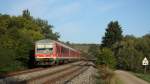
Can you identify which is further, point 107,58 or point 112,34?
point 112,34

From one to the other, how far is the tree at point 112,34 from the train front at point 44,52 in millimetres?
59034

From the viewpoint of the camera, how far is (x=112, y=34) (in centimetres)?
10731

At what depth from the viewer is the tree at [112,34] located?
10744cm

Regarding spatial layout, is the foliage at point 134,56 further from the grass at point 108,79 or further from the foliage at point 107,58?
the grass at point 108,79

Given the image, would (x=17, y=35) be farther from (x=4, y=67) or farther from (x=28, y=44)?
(x=4, y=67)

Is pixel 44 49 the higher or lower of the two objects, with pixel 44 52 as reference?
higher

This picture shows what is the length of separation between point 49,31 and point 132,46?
6705 centimetres

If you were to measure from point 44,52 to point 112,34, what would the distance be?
60888mm

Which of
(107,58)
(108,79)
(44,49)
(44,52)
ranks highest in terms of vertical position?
(44,49)

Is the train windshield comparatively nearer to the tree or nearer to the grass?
the grass

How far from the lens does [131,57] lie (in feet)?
191

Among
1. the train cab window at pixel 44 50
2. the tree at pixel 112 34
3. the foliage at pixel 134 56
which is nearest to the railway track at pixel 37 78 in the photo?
the train cab window at pixel 44 50

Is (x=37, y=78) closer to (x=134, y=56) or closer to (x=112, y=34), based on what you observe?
(x=134, y=56)

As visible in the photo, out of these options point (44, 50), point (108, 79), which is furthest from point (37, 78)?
point (44, 50)
